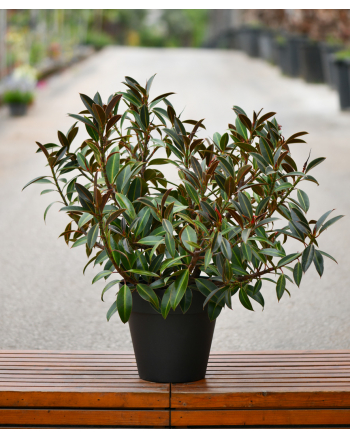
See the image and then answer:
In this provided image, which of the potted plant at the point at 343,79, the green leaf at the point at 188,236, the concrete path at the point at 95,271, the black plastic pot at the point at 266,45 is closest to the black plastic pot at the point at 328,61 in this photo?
the concrete path at the point at 95,271

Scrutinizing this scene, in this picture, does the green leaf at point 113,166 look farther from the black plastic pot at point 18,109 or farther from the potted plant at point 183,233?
the black plastic pot at point 18,109

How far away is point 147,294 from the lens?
1.92m

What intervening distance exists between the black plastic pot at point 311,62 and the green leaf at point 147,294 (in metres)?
14.2

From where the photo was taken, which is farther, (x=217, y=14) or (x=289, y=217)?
(x=217, y=14)

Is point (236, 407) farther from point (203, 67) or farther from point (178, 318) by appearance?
point (203, 67)

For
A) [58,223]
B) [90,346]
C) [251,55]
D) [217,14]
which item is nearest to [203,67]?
[251,55]

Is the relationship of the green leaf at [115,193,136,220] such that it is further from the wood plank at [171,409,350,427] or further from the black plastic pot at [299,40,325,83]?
the black plastic pot at [299,40,325,83]

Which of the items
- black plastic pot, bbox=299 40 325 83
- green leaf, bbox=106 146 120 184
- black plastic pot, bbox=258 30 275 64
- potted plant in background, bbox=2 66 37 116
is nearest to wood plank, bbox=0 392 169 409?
green leaf, bbox=106 146 120 184

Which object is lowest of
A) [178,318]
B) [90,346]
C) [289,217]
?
[90,346]

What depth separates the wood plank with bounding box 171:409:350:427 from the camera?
1.92m

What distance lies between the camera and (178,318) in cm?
201

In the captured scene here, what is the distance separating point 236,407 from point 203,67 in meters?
17.4
